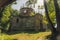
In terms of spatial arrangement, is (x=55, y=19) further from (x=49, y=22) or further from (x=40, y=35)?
(x=40, y=35)

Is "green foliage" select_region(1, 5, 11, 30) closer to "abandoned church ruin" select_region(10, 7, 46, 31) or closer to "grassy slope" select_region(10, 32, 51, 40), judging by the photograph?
"abandoned church ruin" select_region(10, 7, 46, 31)

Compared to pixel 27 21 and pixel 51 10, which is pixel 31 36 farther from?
pixel 51 10

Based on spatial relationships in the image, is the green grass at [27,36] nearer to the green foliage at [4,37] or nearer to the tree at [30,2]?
the green foliage at [4,37]

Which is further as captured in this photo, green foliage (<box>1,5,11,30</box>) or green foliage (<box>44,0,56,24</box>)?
green foliage (<box>1,5,11,30</box>)

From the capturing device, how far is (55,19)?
11.0 feet

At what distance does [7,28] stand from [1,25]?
5.2 inches

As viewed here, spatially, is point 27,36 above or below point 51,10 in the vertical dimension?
below

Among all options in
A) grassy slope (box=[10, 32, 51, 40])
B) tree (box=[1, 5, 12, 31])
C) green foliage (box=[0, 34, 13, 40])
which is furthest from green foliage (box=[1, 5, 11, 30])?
grassy slope (box=[10, 32, 51, 40])

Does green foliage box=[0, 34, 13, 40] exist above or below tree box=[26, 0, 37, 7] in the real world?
below

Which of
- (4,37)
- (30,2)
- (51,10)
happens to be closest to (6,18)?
(4,37)

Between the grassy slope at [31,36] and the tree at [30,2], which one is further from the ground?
the tree at [30,2]

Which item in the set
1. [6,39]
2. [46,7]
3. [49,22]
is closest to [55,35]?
[49,22]

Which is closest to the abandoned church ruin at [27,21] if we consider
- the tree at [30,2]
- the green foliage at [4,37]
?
the tree at [30,2]

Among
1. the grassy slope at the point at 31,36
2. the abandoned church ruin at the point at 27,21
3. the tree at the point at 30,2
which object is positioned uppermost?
the tree at the point at 30,2
